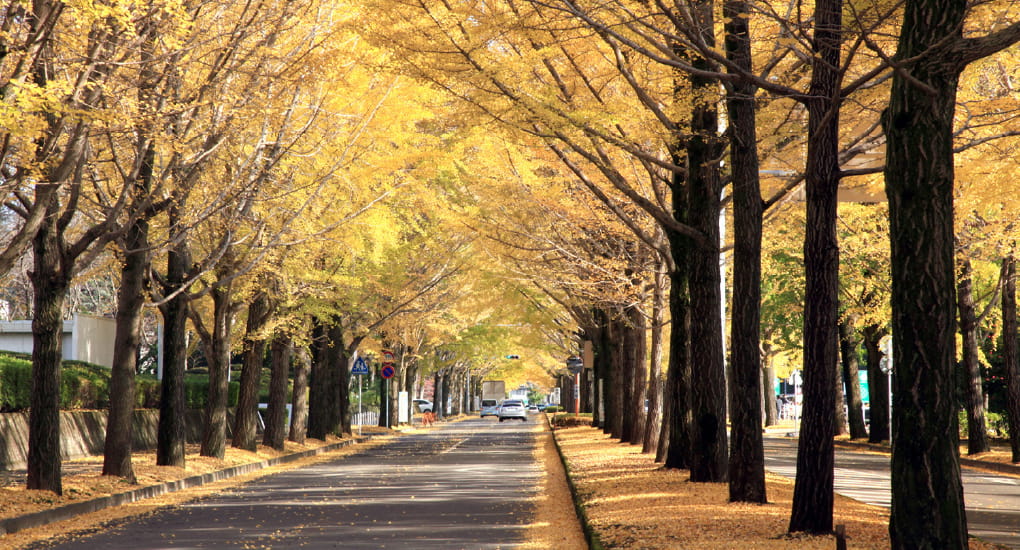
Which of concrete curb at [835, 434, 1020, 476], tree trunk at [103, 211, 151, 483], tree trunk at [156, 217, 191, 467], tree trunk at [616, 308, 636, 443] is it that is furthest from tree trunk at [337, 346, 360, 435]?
tree trunk at [103, 211, 151, 483]

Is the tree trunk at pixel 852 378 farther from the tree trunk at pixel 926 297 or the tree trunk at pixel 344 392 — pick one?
the tree trunk at pixel 926 297

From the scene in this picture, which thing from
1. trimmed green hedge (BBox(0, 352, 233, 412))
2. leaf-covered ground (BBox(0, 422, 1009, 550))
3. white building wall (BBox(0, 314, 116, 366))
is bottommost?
leaf-covered ground (BBox(0, 422, 1009, 550))

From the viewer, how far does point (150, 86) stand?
1614 centimetres

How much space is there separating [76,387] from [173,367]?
6897 millimetres

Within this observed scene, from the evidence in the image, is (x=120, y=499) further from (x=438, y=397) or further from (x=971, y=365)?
(x=438, y=397)

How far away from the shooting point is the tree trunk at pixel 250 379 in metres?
28.1

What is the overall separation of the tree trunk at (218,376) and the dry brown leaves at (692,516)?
30.6 feet

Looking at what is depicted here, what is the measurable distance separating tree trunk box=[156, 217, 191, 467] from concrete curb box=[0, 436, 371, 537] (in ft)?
2.74

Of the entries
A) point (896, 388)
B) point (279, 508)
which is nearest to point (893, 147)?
point (896, 388)

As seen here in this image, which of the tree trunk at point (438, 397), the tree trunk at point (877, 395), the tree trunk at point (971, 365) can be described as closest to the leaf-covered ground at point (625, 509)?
the tree trunk at point (971, 365)

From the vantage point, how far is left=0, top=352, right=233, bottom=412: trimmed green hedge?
934 inches

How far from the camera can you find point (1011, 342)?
27.6 m

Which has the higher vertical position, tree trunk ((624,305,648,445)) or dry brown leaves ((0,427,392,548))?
tree trunk ((624,305,648,445))

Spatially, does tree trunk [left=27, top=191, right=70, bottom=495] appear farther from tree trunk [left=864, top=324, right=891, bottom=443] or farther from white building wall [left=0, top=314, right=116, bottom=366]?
tree trunk [left=864, top=324, right=891, bottom=443]
